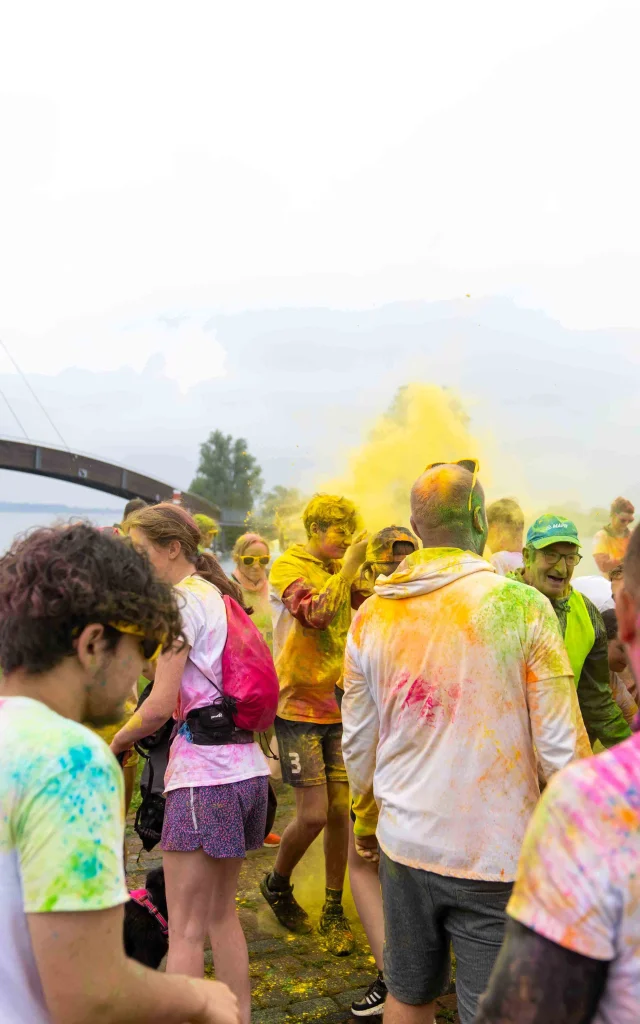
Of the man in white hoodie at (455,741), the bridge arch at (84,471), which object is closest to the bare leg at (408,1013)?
the man in white hoodie at (455,741)

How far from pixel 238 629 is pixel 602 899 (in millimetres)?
2408

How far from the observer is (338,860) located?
470 centimetres

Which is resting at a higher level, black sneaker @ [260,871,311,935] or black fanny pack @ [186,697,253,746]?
black fanny pack @ [186,697,253,746]

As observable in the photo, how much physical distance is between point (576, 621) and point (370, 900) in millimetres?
1558

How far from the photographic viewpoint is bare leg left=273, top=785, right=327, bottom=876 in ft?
15.0

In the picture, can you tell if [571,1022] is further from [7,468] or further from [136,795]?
[7,468]

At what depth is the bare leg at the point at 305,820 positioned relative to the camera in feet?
15.0

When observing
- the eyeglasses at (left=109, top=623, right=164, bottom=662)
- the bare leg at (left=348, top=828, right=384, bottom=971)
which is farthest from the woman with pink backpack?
the eyeglasses at (left=109, top=623, right=164, bottom=662)

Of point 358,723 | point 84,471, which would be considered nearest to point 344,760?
point 358,723

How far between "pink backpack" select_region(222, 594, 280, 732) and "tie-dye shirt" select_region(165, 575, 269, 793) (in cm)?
3

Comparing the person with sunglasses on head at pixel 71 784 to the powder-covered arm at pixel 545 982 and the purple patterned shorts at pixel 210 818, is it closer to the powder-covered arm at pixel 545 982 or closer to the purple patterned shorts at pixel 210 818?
the powder-covered arm at pixel 545 982

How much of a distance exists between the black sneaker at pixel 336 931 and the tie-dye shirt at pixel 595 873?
347 cm

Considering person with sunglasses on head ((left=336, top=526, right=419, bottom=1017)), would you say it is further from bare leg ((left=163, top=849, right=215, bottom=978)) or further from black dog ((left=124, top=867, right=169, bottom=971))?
black dog ((left=124, top=867, right=169, bottom=971))

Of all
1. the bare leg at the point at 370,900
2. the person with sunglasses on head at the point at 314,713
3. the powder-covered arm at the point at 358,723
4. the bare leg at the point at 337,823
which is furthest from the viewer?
the bare leg at the point at 337,823
